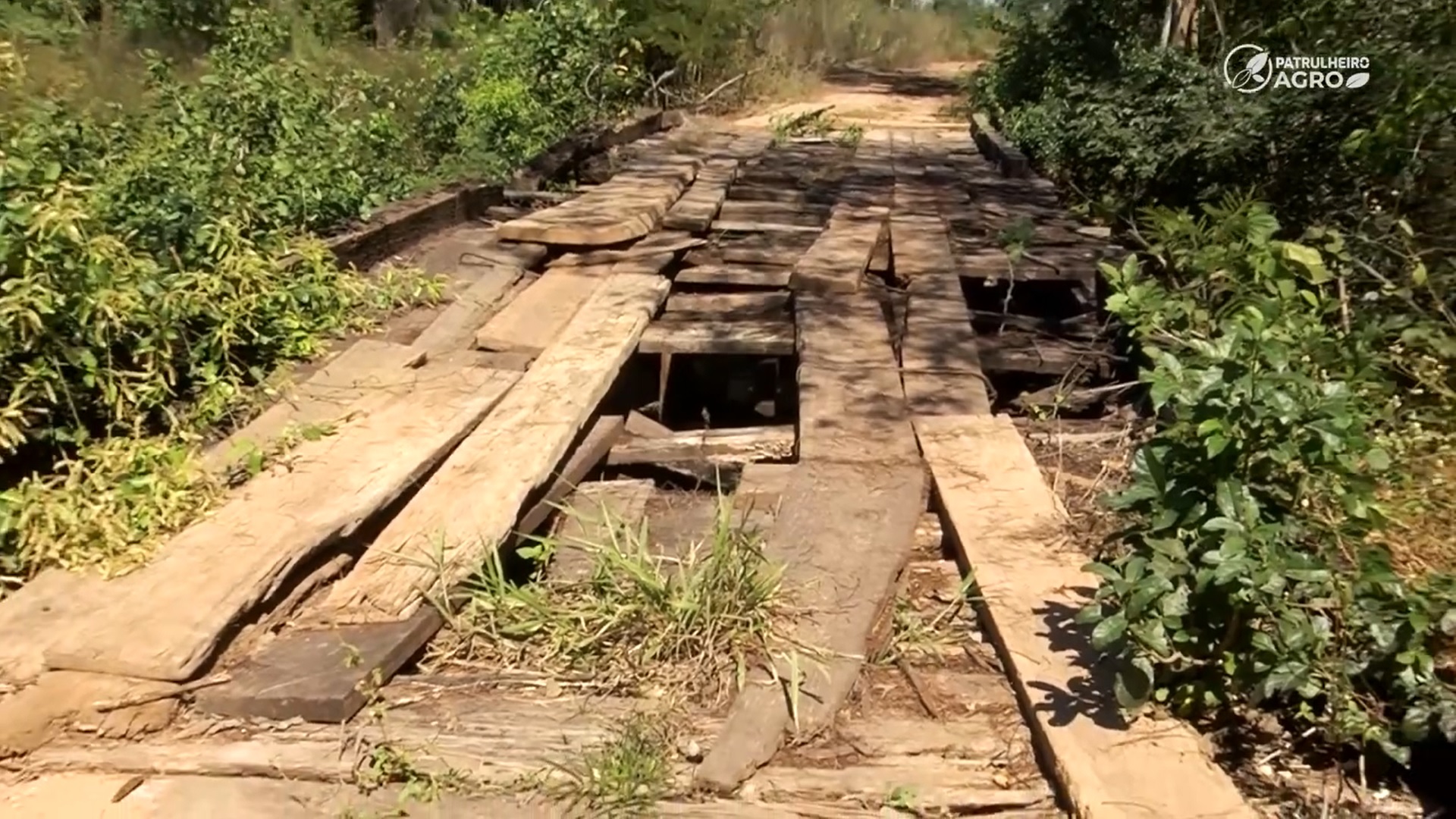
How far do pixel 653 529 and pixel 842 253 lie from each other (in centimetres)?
286

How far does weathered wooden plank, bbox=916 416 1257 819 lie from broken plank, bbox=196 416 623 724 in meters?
1.28

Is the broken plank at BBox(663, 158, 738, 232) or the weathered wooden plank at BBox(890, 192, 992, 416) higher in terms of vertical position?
the broken plank at BBox(663, 158, 738, 232)

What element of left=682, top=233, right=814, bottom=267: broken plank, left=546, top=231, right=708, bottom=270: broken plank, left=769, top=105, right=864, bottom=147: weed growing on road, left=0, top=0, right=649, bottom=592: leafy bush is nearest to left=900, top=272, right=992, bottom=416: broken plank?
left=682, top=233, right=814, bottom=267: broken plank

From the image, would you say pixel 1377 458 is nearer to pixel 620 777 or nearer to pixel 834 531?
pixel 834 531

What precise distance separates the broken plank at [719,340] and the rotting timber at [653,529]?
16mm

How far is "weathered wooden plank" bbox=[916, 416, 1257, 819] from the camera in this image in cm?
233

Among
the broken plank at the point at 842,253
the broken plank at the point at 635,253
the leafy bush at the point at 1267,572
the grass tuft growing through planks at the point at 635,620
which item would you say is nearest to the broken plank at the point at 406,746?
the grass tuft growing through planks at the point at 635,620

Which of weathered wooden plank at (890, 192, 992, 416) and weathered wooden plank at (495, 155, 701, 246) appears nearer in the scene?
weathered wooden plank at (890, 192, 992, 416)

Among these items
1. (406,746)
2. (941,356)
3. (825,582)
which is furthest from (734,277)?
(406,746)

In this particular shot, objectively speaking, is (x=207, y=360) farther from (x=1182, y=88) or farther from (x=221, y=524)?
(x=1182, y=88)

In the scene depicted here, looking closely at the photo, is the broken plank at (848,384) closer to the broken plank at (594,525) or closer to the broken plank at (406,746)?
the broken plank at (594,525)

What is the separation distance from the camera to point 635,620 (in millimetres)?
2918

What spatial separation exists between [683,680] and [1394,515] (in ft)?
5.29

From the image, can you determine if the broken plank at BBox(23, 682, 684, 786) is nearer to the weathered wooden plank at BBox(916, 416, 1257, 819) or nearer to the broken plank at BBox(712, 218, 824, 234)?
the weathered wooden plank at BBox(916, 416, 1257, 819)
